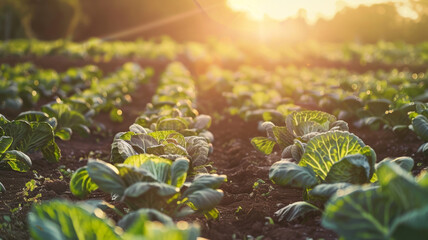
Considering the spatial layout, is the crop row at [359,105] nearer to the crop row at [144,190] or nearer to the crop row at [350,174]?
the crop row at [350,174]

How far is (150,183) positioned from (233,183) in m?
1.82

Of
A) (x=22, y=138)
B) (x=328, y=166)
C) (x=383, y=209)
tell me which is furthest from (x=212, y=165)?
(x=383, y=209)

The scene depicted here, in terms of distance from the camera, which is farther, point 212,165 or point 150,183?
point 212,165

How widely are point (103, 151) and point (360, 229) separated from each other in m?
3.96

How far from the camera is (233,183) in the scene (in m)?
3.95

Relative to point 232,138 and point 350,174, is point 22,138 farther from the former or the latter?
point 232,138

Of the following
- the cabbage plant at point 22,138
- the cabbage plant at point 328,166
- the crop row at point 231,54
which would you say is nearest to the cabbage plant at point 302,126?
the cabbage plant at point 328,166

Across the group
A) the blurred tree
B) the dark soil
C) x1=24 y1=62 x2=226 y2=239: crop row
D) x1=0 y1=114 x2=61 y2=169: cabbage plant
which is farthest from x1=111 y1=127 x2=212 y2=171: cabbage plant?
the blurred tree

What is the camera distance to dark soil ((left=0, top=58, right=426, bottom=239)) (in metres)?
2.74

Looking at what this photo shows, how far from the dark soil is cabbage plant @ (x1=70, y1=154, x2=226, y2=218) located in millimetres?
363

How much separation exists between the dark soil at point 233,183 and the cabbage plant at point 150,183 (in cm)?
36

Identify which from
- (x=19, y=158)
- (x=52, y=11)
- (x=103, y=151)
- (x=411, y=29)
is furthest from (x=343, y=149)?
(x=411, y=29)

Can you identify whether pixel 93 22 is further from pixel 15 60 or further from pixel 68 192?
pixel 68 192

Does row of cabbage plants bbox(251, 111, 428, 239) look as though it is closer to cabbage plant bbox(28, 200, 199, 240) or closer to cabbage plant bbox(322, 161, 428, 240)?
cabbage plant bbox(322, 161, 428, 240)
